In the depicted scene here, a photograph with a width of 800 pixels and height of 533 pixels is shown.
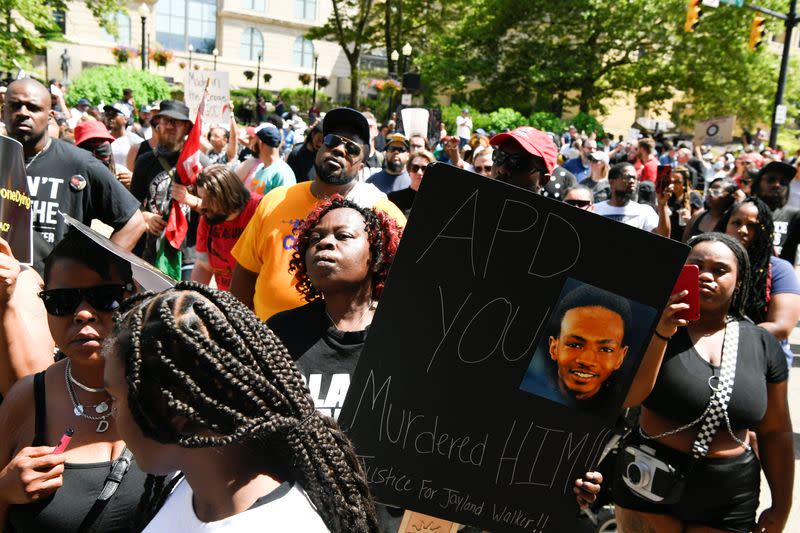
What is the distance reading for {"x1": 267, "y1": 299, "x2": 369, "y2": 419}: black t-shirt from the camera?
274cm

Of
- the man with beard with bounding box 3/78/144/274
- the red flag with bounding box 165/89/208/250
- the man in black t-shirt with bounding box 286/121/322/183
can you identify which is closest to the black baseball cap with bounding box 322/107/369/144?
the man with beard with bounding box 3/78/144/274

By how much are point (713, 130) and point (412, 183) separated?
17.4 m

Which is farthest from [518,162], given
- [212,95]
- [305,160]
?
[212,95]

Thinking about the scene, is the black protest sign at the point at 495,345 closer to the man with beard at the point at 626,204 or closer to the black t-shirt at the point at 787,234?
the man with beard at the point at 626,204

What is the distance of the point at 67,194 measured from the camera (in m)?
4.24

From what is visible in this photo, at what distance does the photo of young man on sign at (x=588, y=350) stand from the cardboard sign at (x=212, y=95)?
26.9 feet

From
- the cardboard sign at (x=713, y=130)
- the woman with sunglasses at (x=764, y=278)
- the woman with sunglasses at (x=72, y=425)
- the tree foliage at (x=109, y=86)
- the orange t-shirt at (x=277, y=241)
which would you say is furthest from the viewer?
the tree foliage at (x=109, y=86)

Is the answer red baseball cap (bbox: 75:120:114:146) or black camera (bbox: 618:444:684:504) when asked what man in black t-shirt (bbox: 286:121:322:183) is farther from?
black camera (bbox: 618:444:684:504)

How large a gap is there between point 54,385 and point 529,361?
4.82ft

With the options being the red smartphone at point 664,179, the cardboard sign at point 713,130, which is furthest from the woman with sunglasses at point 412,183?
the cardboard sign at point 713,130

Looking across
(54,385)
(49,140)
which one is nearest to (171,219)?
(49,140)

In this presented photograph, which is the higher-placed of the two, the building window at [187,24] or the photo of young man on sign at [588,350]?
the building window at [187,24]

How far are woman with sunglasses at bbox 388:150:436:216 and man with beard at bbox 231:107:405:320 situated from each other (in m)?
2.55

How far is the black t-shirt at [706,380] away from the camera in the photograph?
3.20 m
